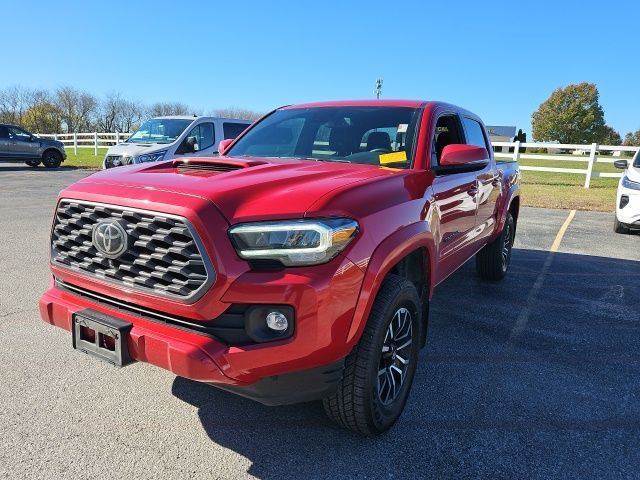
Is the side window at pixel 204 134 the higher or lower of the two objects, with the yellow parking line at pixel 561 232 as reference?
higher

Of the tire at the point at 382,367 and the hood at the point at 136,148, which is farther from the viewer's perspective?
the hood at the point at 136,148

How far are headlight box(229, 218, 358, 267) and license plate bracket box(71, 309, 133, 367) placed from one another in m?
0.69

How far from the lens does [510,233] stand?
20.5 feet

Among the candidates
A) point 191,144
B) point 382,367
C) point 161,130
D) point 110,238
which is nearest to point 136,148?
point 161,130

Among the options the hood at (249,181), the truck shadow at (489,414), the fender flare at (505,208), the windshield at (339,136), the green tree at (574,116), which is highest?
the green tree at (574,116)

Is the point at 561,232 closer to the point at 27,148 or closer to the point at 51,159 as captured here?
the point at 27,148

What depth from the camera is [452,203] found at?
3686 mm

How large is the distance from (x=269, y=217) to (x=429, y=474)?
1.44m

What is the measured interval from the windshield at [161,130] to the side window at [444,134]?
29.4ft

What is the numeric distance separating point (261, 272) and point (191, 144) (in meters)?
9.79

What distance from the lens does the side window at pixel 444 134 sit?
3.61 metres

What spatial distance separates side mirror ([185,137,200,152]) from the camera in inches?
445

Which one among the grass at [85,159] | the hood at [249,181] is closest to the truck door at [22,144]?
the grass at [85,159]

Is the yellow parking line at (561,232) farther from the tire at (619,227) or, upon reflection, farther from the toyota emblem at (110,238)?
the toyota emblem at (110,238)
